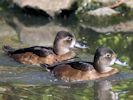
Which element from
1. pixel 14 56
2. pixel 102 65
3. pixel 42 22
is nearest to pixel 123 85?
pixel 102 65

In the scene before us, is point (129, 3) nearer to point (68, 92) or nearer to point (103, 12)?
point (103, 12)

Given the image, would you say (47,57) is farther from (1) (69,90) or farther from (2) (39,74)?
(1) (69,90)

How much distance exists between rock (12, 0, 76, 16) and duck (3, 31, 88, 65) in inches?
272

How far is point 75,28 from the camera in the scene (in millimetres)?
20188

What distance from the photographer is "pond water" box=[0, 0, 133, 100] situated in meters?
11.9

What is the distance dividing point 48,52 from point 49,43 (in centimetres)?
271

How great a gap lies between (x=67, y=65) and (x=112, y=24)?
25.6 ft

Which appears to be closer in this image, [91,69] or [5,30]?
[91,69]

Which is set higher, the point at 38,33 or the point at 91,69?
the point at 38,33

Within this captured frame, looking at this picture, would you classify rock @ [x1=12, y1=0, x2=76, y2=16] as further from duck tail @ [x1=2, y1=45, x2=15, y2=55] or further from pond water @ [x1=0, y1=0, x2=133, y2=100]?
duck tail @ [x1=2, y1=45, x2=15, y2=55]

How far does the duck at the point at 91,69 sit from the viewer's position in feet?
42.6

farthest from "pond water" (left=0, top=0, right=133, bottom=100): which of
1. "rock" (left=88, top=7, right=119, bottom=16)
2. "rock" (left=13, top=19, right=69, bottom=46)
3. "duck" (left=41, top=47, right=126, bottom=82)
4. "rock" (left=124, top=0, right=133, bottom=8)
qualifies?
"rock" (left=124, top=0, right=133, bottom=8)

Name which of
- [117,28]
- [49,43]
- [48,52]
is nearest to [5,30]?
[49,43]

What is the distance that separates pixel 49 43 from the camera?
17.3 meters
